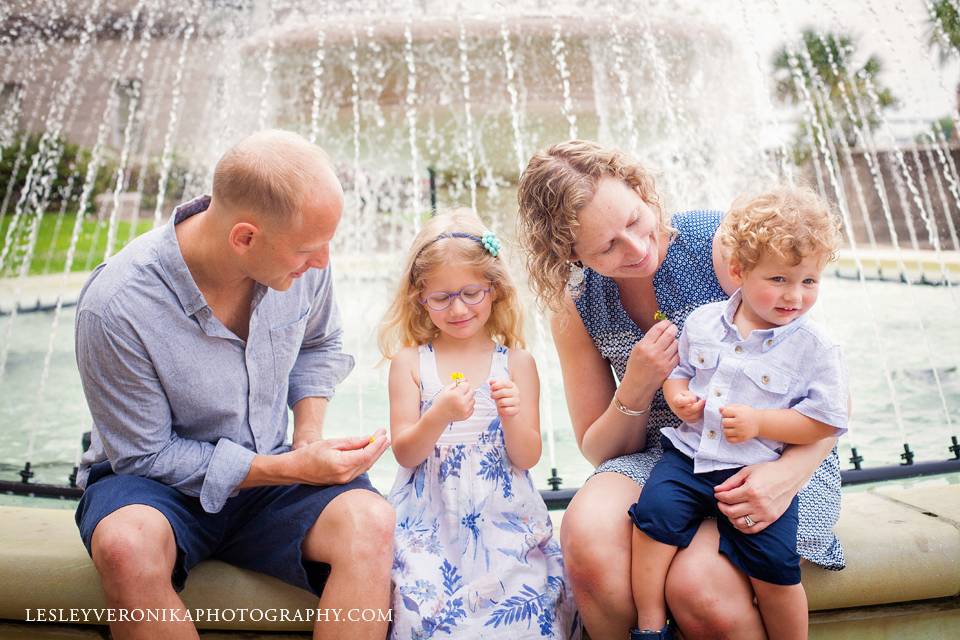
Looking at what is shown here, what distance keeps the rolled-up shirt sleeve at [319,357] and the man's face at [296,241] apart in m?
0.39

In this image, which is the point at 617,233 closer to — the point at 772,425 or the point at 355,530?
the point at 772,425

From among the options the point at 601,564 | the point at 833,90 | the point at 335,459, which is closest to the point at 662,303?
the point at 601,564

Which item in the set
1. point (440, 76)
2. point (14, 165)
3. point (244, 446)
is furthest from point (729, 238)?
point (14, 165)

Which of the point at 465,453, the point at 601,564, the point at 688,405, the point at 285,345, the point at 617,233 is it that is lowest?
the point at 601,564

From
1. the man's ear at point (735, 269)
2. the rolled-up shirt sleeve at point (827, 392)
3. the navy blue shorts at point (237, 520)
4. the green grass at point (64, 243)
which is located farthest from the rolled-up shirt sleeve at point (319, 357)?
the green grass at point (64, 243)

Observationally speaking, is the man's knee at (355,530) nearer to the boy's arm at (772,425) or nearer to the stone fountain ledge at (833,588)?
the stone fountain ledge at (833,588)

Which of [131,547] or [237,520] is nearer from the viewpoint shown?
[131,547]

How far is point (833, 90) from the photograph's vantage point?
26156mm

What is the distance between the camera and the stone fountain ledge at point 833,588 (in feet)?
6.81

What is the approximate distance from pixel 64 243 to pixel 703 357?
58.3 ft

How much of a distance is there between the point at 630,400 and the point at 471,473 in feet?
1.57

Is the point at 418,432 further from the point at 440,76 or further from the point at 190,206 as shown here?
the point at 440,76

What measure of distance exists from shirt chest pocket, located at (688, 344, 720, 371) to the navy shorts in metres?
0.24

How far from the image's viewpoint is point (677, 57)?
572cm
